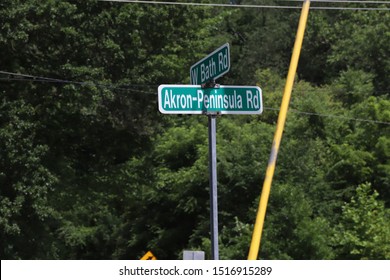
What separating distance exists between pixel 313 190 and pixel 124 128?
A: 7.77 meters

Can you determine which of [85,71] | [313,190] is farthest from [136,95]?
[313,190]

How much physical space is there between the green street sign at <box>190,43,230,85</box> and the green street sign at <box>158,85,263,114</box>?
0.16 m

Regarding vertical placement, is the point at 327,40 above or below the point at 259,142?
above

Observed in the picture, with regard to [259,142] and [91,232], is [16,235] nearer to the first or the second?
[259,142]

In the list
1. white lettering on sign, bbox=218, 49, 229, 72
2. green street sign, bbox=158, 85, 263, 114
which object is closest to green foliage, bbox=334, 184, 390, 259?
green street sign, bbox=158, 85, 263, 114

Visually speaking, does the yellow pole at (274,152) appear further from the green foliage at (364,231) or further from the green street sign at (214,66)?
the green foliage at (364,231)

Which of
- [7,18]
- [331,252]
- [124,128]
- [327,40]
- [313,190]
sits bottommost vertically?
[331,252]

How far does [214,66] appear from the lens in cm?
877

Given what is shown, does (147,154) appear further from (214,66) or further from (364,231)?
(214,66)

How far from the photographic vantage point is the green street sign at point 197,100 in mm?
8695

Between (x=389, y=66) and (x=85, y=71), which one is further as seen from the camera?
(x=389, y=66)

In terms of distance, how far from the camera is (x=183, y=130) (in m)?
35.6

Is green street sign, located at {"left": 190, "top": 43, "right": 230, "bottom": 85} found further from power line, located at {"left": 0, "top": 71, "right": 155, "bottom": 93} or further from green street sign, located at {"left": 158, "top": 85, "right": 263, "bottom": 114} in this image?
power line, located at {"left": 0, "top": 71, "right": 155, "bottom": 93}

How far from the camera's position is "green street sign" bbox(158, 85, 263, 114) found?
28.5 ft
